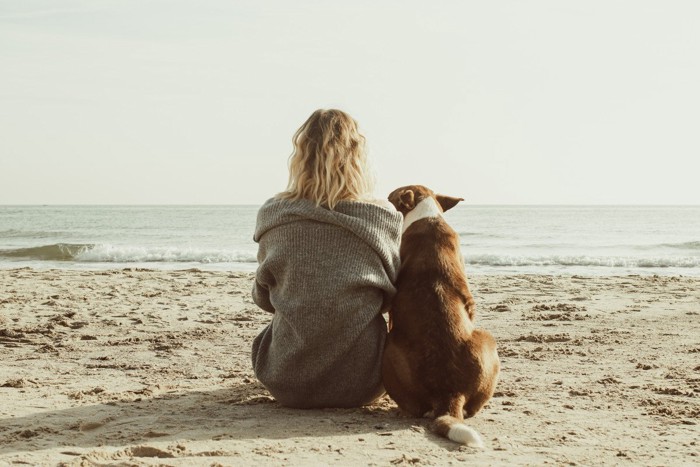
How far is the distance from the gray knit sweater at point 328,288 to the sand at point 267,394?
241 mm

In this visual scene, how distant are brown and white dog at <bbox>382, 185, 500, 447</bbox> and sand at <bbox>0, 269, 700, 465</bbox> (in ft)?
0.56

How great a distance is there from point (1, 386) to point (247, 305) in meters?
4.55

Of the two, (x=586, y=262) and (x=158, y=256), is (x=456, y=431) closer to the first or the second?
(x=586, y=262)

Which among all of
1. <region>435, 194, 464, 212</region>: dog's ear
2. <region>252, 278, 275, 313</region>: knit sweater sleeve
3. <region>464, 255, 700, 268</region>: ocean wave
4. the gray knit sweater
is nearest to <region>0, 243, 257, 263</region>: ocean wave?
<region>464, 255, 700, 268</region>: ocean wave

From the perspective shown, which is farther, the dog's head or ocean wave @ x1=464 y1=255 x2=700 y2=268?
ocean wave @ x1=464 y1=255 x2=700 y2=268

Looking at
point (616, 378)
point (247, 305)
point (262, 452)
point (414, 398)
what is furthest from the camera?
point (247, 305)

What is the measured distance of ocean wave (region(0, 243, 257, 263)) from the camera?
18484mm

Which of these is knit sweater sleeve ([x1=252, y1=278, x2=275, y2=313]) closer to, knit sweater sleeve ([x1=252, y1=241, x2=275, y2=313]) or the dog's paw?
knit sweater sleeve ([x1=252, y1=241, x2=275, y2=313])

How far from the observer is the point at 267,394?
495 cm

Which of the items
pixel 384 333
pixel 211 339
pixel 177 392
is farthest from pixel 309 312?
pixel 211 339

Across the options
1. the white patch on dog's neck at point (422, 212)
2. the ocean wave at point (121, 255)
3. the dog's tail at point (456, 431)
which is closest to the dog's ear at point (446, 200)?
the white patch on dog's neck at point (422, 212)

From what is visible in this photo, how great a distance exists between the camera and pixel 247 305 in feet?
31.1

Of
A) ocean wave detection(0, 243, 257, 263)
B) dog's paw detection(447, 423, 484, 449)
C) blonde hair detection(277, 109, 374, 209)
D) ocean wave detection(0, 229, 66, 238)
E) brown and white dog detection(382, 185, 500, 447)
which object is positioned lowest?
ocean wave detection(0, 229, 66, 238)

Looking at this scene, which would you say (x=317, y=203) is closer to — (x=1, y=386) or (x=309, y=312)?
(x=309, y=312)
